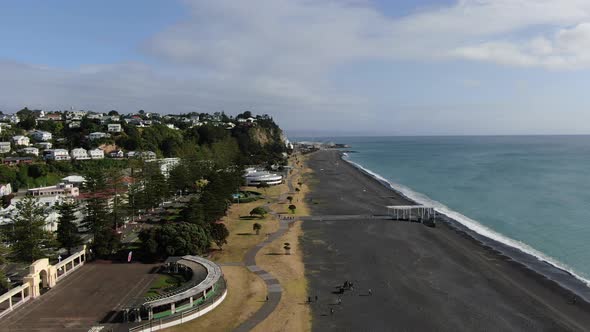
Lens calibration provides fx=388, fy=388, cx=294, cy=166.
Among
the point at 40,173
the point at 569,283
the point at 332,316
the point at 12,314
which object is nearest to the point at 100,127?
the point at 40,173

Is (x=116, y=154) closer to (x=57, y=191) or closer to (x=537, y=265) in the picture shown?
(x=57, y=191)

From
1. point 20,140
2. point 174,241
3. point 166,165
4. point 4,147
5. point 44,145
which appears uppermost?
point 20,140

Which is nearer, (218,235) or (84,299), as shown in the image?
(84,299)

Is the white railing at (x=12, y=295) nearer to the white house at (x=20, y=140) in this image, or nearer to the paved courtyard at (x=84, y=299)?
the paved courtyard at (x=84, y=299)

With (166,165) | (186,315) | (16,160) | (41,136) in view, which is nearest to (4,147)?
(16,160)

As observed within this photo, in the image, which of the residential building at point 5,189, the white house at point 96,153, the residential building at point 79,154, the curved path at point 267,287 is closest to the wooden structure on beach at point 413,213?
the curved path at point 267,287

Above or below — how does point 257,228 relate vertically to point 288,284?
above
